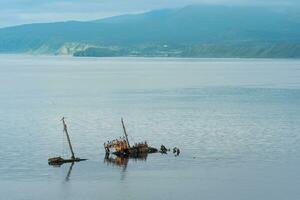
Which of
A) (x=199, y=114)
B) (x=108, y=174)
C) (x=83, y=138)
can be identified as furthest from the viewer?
(x=199, y=114)

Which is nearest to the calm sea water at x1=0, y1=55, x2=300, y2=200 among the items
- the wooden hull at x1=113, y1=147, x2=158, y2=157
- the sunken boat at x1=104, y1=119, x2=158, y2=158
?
the sunken boat at x1=104, y1=119, x2=158, y2=158

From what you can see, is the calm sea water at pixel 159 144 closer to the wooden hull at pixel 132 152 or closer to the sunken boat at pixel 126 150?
the sunken boat at pixel 126 150

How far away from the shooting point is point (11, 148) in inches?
2817

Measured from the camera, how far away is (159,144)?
74.1 meters

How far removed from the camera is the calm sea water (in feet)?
175

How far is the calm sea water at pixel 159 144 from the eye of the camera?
53.2m

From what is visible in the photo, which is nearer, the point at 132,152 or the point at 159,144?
the point at 132,152

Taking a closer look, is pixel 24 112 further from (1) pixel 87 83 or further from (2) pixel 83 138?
(1) pixel 87 83

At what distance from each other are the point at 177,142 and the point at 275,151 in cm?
1072

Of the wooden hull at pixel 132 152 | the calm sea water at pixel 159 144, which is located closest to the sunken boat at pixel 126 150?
the wooden hull at pixel 132 152

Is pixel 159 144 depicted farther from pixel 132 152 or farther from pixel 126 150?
pixel 126 150

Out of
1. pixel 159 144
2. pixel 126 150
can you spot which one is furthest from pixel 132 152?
pixel 159 144

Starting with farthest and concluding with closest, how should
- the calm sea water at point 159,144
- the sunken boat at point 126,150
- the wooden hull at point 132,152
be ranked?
1. the sunken boat at point 126,150
2. the wooden hull at point 132,152
3. the calm sea water at point 159,144

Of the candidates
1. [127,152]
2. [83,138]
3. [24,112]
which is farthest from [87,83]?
[127,152]
